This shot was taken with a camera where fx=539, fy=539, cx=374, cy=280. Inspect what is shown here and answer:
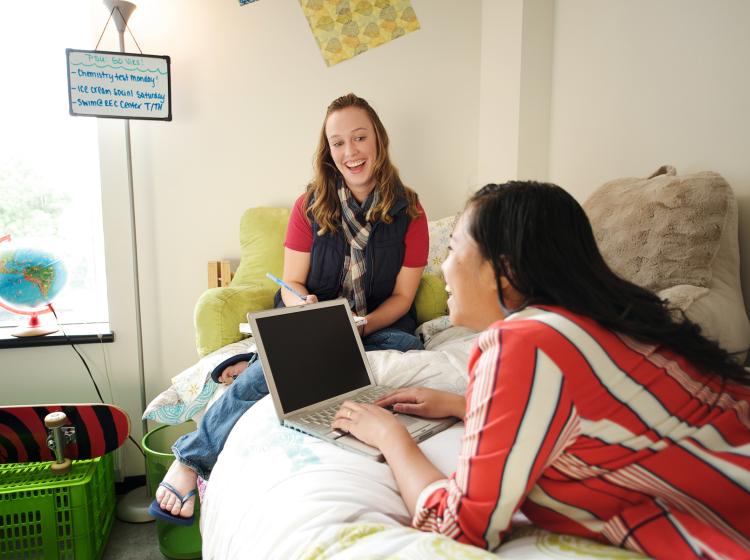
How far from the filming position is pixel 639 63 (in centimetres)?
162

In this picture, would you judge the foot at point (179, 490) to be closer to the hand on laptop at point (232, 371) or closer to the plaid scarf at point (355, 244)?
the hand on laptop at point (232, 371)

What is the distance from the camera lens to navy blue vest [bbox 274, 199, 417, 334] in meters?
1.69

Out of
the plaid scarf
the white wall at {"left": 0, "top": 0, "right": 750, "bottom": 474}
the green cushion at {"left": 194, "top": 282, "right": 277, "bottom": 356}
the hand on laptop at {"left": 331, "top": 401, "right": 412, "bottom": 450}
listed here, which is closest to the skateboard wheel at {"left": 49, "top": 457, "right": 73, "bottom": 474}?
the green cushion at {"left": 194, "top": 282, "right": 277, "bottom": 356}

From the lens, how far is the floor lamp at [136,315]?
1.84 m

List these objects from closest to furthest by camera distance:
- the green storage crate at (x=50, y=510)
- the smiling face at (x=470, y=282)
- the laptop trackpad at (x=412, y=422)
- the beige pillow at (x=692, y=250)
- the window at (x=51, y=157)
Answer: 1. the smiling face at (x=470, y=282)
2. the laptop trackpad at (x=412, y=422)
3. the beige pillow at (x=692, y=250)
4. the green storage crate at (x=50, y=510)
5. the window at (x=51, y=157)

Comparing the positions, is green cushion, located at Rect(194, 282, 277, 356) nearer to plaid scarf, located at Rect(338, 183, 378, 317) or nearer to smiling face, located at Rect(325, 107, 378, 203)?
plaid scarf, located at Rect(338, 183, 378, 317)

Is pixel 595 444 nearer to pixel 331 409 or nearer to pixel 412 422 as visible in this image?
pixel 412 422

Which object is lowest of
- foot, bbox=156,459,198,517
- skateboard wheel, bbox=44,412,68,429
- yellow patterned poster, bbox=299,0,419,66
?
foot, bbox=156,459,198,517

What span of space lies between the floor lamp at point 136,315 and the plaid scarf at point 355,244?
85cm

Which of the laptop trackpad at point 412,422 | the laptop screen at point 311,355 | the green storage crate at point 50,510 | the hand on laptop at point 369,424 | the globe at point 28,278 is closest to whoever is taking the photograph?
the hand on laptop at point 369,424

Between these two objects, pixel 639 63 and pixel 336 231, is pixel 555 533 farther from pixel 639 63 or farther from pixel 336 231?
pixel 639 63

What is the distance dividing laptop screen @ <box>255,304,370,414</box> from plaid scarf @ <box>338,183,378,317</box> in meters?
0.48

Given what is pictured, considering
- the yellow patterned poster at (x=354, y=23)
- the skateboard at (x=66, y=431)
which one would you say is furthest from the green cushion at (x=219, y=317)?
the yellow patterned poster at (x=354, y=23)

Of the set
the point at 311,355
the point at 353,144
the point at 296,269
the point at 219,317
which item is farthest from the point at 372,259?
the point at 311,355
